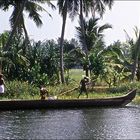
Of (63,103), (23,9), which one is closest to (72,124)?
(63,103)

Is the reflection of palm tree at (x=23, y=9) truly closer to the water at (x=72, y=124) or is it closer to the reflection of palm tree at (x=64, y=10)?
the reflection of palm tree at (x=64, y=10)

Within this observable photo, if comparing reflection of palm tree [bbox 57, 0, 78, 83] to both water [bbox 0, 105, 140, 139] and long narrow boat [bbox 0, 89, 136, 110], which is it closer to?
long narrow boat [bbox 0, 89, 136, 110]

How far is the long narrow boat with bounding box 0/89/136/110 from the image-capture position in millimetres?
26625

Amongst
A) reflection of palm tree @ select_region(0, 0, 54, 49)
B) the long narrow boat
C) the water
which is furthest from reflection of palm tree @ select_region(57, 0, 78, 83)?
the water

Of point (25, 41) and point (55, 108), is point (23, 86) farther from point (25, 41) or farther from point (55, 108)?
point (25, 41)

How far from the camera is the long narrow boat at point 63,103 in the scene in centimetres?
2662

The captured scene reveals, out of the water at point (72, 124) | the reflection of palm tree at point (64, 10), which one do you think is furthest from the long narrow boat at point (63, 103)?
the reflection of palm tree at point (64, 10)

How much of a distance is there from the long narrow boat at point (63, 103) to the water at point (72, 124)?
2.38ft

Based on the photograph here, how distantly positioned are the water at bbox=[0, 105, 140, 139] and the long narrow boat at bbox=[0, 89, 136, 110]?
725mm

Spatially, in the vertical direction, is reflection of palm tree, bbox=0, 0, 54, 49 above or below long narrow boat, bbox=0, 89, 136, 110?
above

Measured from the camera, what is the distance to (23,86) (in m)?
31.0

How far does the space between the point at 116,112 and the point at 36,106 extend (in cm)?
449

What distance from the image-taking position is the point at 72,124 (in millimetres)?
21578

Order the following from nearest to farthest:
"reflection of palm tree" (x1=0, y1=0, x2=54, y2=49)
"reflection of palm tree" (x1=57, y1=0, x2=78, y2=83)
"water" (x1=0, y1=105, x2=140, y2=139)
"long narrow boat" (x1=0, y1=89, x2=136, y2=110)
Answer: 1. "water" (x1=0, y1=105, x2=140, y2=139)
2. "long narrow boat" (x1=0, y1=89, x2=136, y2=110)
3. "reflection of palm tree" (x1=57, y1=0, x2=78, y2=83)
4. "reflection of palm tree" (x1=0, y1=0, x2=54, y2=49)
